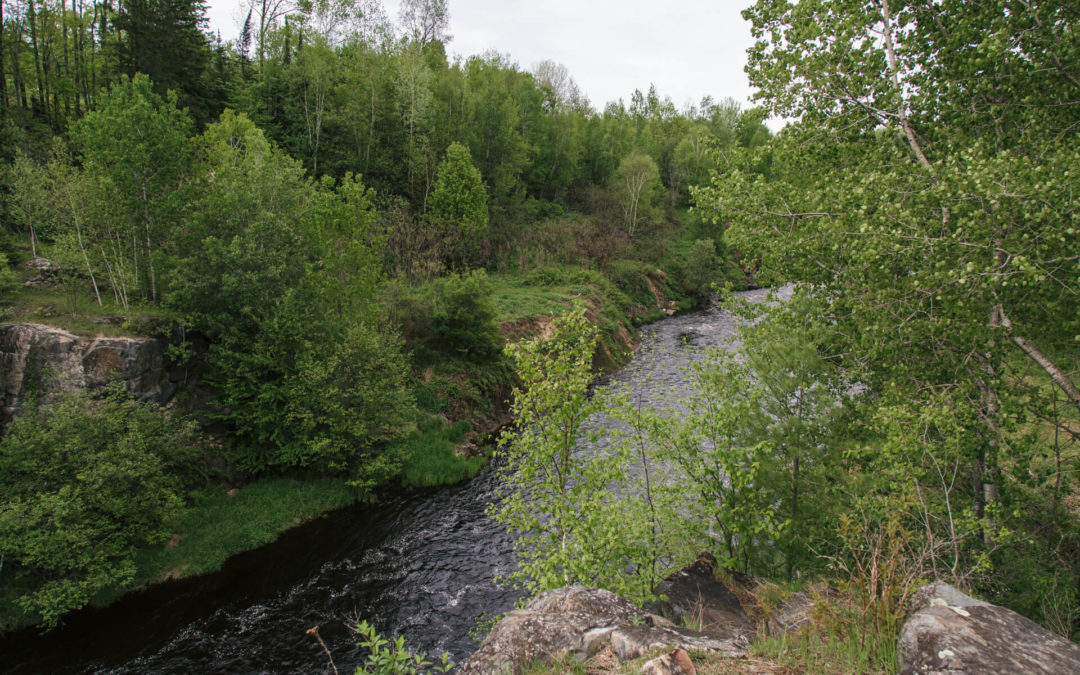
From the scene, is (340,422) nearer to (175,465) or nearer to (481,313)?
(175,465)

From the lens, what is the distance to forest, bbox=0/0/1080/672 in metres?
7.55

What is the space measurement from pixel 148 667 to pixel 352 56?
172 feet

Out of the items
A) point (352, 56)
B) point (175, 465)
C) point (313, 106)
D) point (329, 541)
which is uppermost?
point (352, 56)

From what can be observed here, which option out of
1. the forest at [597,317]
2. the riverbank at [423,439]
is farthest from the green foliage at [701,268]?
the forest at [597,317]

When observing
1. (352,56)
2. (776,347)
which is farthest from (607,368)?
(352,56)

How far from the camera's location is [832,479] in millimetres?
11383

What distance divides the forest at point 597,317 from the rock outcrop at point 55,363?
4.50 feet

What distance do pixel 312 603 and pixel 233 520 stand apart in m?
5.69

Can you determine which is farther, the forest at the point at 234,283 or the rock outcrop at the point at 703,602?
the forest at the point at 234,283

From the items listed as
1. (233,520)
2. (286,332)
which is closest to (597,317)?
(286,332)

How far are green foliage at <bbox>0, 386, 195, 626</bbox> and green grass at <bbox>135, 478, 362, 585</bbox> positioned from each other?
938 millimetres

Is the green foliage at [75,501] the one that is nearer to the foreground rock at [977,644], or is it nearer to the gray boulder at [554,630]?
the gray boulder at [554,630]

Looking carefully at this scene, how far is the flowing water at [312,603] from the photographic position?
13312 mm

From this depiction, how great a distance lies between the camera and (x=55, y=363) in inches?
666
